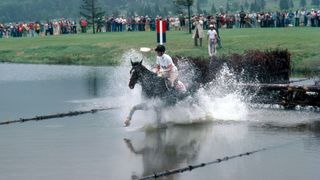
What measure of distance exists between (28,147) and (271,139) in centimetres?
585

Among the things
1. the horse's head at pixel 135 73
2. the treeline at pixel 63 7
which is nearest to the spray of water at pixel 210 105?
the horse's head at pixel 135 73

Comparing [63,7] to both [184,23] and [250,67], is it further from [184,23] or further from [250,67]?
[250,67]

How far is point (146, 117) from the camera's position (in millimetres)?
21672

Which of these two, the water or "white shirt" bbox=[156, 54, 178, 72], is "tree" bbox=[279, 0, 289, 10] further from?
"white shirt" bbox=[156, 54, 178, 72]

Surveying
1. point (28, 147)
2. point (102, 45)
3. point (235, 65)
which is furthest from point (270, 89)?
point (102, 45)

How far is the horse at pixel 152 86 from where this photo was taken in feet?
65.1

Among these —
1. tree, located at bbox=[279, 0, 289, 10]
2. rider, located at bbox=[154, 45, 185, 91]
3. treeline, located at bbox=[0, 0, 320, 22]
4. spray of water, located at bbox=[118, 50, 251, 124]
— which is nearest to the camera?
rider, located at bbox=[154, 45, 185, 91]

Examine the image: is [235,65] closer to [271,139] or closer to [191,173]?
[271,139]

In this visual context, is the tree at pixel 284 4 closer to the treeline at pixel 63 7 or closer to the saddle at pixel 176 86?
the treeline at pixel 63 7

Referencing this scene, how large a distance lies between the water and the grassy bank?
13823 millimetres

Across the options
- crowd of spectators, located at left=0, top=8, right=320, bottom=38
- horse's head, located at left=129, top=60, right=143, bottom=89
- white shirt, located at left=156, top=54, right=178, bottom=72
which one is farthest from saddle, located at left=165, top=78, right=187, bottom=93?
crowd of spectators, located at left=0, top=8, right=320, bottom=38

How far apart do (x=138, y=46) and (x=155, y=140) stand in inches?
1263

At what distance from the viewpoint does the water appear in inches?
567

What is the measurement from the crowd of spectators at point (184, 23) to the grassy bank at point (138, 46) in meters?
5.91
